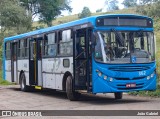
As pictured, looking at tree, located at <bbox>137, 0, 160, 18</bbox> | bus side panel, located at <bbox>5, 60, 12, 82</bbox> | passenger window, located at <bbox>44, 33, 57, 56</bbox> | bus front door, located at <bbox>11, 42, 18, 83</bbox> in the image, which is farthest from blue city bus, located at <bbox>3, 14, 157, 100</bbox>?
bus side panel, located at <bbox>5, 60, 12, 82</bbox>

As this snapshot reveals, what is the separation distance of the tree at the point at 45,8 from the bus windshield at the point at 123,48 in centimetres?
5101

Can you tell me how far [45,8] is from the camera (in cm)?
6606

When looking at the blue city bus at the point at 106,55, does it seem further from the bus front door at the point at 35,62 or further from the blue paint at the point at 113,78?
the bus front door at the point at 35,62

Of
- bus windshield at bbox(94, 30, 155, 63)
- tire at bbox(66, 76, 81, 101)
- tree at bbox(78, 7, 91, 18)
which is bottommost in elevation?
tire at bbox(66, 76, 81, 101)

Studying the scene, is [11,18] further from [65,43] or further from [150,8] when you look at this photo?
[65,43]

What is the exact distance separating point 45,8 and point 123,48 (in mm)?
52489

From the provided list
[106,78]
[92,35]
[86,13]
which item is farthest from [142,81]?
[86,13]

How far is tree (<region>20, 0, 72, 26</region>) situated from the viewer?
65.4 meters

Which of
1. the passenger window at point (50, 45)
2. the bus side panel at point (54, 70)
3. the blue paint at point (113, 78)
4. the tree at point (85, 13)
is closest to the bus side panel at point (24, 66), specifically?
the bus side panel at point (54, 70)

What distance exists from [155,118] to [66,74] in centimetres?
612

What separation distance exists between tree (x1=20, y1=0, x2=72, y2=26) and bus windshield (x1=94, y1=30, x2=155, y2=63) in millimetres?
51007

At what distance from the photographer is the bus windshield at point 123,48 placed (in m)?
14.4

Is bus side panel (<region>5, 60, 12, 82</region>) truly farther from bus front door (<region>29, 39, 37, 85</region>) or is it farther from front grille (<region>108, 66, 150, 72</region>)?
front grille (<region>108, 66, 150, 72</region>)

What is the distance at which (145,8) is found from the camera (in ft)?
72.0
